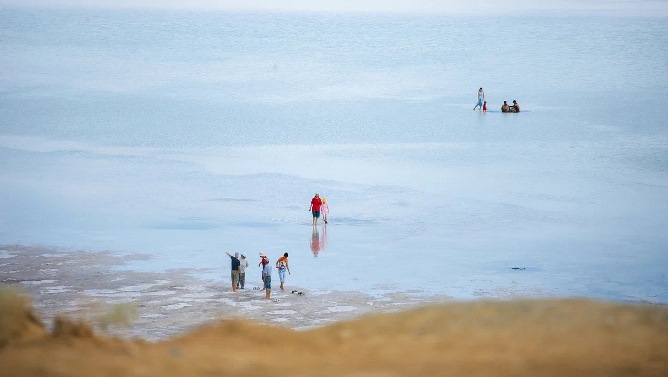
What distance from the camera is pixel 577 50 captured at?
3538 inches

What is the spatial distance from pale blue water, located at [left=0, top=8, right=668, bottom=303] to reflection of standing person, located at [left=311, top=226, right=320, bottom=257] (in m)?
0.19

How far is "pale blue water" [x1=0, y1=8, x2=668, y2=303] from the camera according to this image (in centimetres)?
2684

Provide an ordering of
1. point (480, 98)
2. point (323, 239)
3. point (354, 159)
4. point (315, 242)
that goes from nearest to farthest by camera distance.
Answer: point (315, 242) < point (323, 239) < point (354, 159) < point (480, 98)

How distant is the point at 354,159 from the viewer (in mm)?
42969

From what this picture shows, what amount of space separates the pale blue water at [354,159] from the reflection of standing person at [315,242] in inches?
7.3

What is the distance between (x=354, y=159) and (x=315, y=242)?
587 inches

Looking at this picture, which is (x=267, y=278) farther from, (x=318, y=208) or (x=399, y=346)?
(x=399, y=346)

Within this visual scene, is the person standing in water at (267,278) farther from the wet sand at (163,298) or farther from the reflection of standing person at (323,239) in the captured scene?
the reflection of standing person at (323,239)

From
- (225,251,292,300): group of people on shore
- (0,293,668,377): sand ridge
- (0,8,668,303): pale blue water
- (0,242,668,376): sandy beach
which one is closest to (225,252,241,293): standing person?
(225,251,292,300): group of people on shore

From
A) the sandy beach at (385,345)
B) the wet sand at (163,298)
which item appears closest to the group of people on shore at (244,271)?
the wet sand at (163,298)

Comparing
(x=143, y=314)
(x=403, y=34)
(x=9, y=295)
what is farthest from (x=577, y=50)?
(x=9, y=295)

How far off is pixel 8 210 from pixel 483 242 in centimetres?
1464

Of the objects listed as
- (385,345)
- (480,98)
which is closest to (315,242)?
(385,345)

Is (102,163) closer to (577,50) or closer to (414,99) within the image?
(414,99)
